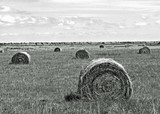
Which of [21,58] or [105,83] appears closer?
[105,83]

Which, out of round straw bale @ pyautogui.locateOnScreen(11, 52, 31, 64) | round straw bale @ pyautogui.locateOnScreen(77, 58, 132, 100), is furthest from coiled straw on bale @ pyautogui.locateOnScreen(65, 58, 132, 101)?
round straw bale @ pyautogui.locateOnScreen(11, 52, 31, 64)

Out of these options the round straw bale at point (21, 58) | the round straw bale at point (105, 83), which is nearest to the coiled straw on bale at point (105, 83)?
the round straw bale at point (105, 83)

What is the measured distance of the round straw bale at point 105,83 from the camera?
35.5 feet

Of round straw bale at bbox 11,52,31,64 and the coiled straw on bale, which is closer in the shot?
the coiled straw on bale

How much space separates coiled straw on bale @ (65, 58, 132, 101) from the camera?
10812 millimetres

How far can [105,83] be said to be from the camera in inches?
429

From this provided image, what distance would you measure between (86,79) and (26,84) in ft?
14.5

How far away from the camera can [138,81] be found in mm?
15367

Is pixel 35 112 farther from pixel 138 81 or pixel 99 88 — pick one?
pixel 138 81

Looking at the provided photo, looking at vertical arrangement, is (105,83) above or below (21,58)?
below

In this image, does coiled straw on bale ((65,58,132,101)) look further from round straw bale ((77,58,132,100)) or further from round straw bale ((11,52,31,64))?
round straw bale ((11,52,31,64))

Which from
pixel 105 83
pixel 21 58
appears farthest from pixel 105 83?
pixel 21 58

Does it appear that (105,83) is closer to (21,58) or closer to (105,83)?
(105,83)

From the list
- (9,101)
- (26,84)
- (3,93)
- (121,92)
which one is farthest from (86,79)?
(26,84)
